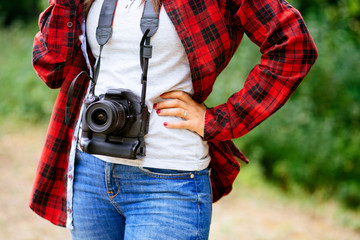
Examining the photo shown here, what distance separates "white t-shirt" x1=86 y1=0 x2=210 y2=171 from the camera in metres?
1.42

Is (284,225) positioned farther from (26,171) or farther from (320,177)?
(26,171)

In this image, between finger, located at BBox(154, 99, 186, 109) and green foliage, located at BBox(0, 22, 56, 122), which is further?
green foliage, located at BBox(0, 22, 56, 122)

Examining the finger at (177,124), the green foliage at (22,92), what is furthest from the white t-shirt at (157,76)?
the green foliage at (22,92)

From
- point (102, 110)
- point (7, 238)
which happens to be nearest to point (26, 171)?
point (7, 238)

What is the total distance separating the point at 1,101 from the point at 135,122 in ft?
21.1

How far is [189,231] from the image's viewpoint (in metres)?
1.39

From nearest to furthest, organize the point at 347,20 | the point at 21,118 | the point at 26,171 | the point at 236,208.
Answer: the point at 236,208
the point at 26,171
the point at 347,20
the point at 21,118

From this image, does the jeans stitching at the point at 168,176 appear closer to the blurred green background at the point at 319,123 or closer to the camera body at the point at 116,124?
the camera body at the point at 116,124

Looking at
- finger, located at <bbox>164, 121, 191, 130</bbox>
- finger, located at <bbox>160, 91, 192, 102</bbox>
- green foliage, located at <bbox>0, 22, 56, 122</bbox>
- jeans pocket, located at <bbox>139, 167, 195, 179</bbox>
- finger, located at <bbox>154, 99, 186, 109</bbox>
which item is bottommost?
green foliage, located at <bbox>0, 22, 56, 122</bbox>

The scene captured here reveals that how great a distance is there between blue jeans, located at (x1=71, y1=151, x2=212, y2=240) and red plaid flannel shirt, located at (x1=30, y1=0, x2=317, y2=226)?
19cm

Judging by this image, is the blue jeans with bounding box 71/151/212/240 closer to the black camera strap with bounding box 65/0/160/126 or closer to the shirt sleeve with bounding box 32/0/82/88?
the black camera strap with bounding box 65/0/160/126

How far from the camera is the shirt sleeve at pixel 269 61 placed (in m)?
1.39

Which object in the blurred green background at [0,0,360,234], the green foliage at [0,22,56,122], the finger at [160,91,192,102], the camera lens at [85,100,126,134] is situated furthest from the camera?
the green foliage at [0,22,56,122]

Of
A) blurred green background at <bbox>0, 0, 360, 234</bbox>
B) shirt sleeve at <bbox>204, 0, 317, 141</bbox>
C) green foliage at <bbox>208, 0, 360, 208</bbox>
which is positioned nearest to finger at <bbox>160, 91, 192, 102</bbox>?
shirt sleeve at <bbox>204, 0, 317, 141</bbox>
